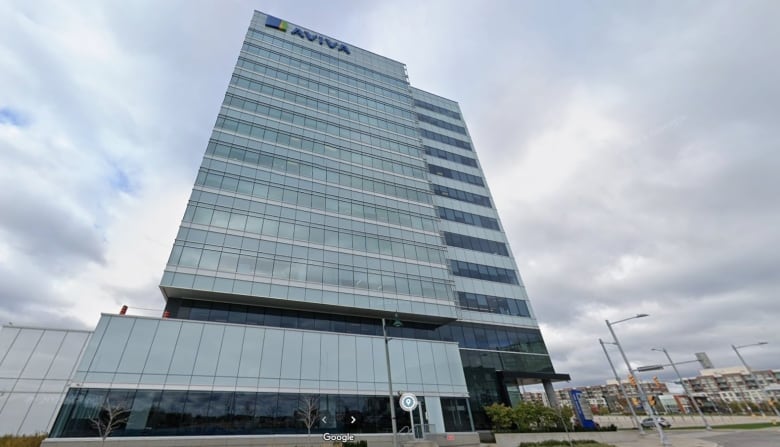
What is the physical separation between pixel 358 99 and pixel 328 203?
21.1 meters

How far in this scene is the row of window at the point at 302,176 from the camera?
3344 cm

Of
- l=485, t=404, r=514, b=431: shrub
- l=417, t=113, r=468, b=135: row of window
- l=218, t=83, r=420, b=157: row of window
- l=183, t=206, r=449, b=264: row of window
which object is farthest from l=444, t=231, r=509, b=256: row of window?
l=417, t=113, r=468, b=135: row of window

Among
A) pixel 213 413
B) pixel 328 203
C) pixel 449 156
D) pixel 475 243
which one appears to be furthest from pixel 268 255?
pixel 449 156

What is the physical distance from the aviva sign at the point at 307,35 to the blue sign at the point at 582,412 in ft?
188

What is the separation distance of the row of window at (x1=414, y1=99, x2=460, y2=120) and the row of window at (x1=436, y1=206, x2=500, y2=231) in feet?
75.5

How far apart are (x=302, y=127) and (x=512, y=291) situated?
34.0 meters

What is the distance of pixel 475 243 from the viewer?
45.9m

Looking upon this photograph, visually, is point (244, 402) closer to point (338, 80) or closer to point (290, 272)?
point (290, 272)

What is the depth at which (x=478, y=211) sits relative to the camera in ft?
164

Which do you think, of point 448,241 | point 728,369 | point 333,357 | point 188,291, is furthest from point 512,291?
point 728,369

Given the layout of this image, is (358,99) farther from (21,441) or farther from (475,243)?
(21,441)

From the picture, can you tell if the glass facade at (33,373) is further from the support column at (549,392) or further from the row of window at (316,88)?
the support column at (549,392)

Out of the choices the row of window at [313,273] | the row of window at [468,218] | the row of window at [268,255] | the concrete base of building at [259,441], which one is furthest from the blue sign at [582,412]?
the row of window at [468,218]

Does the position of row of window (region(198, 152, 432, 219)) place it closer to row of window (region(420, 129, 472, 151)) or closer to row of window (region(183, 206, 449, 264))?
row of window (region(183, 206, 449, 264))
